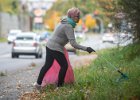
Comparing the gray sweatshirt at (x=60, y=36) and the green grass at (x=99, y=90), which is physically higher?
the gray sweatshirt at (x=60, y=36)

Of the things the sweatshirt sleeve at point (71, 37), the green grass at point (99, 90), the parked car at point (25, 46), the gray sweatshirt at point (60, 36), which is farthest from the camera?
the parked car at point (25, 46)

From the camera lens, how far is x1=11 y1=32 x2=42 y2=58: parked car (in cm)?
3447

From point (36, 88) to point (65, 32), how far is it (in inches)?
59.6

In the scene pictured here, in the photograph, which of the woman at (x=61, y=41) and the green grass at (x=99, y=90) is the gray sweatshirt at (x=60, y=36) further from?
the green grass at (x=99, y=90)

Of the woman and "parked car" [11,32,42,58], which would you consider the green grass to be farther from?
"parked car" [11,32,42,58]

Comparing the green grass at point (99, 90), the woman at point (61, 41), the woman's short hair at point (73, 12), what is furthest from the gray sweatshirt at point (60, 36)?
the green grass at point (99, 90)

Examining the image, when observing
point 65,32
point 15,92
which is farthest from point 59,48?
point 15,92

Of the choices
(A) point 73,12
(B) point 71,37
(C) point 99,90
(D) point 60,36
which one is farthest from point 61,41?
(C) point 99,90

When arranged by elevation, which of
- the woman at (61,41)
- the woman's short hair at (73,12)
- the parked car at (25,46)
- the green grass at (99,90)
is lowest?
the parked car at (25,46)

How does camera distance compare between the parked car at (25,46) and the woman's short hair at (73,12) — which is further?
the parked car at (25,46)

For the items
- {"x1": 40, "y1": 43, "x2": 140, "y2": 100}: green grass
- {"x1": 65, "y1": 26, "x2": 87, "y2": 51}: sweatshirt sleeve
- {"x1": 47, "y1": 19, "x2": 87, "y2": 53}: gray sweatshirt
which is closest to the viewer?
{"x1": 40, "y1": 43, "x2": 140, "y2": 100}: green grass

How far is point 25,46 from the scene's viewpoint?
34688 millimetres

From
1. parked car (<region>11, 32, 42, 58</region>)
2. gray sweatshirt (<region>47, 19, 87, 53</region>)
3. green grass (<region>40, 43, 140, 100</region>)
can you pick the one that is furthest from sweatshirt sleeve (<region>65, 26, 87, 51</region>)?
parked car (<region>11, 32, 42, 58</region>)

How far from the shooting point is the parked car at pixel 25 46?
34.5 metres
